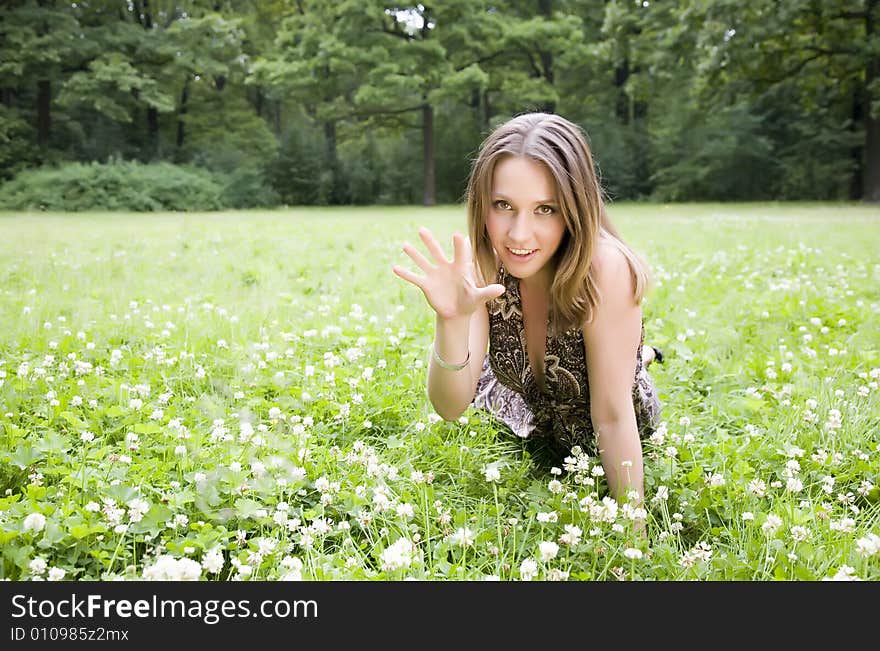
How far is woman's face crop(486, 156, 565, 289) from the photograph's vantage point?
2.08 metres

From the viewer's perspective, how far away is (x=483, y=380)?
3123 millimetres

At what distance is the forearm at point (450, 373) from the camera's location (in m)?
2.08

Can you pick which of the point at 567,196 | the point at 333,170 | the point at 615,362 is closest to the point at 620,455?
the point at 615,362

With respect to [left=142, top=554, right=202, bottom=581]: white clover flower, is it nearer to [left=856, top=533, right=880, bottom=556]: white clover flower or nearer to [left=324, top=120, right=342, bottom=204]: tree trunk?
[left=856, top=533, right=880, bottom=556]: white clover flower

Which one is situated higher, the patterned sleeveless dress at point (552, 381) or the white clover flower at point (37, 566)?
the patterned sleeveless dress at point (552, 381)

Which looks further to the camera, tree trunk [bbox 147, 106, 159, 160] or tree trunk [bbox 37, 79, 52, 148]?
tree trunk [bbox 147, 106, 159, 160]

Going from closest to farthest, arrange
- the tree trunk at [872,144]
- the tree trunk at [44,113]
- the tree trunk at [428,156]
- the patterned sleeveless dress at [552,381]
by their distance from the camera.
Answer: the patterned sleeveless dress at [552,381] < the tree trunk at [44,113] < the tree trunk at [872,144] < the tree trunk at [428,156]

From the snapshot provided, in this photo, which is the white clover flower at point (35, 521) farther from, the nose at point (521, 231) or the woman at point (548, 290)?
the nose at point (521, 231)

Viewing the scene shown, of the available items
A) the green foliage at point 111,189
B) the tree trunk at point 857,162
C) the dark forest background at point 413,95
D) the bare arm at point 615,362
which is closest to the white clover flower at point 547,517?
the bare arm at point 615,362

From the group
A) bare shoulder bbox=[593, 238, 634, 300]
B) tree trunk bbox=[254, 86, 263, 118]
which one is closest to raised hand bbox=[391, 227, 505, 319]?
bare shoulder bbox=[593, 238, 634, 300]

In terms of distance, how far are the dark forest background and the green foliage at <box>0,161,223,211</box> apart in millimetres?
73

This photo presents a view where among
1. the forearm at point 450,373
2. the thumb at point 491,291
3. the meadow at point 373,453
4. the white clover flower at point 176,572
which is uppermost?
the thumb at point 491,291

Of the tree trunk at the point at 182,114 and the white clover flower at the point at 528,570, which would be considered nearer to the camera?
the white clover flower at the point at 528,570

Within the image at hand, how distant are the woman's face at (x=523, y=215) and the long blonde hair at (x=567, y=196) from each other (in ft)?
0.07
